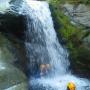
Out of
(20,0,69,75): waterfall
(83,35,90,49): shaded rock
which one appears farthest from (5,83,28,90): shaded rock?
(83,35,90,49): shaded rock

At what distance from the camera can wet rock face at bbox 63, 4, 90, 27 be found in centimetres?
1097

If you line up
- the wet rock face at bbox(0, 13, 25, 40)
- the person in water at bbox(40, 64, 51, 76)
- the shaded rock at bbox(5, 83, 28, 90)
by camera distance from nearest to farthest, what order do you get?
the shaded rock at bbox(5, 83, 28, 90) → the wet rock face at bbox(0, 13, 25, 40) → the person in water at bbox(40, 64, 51, 76)

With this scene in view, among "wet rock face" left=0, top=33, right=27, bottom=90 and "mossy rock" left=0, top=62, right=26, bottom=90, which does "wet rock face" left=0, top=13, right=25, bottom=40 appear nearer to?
"wet rock face" left=0, top=33, right=27, bottom=90

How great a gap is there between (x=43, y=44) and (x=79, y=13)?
1.72 m

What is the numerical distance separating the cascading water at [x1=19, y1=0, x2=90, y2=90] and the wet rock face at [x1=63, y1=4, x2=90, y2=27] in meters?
0.72

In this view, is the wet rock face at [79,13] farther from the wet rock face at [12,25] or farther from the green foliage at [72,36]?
the wet rock face at [12,25]

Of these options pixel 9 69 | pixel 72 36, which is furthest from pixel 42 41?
pixel 9 69

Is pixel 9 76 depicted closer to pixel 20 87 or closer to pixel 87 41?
pixel 20 87

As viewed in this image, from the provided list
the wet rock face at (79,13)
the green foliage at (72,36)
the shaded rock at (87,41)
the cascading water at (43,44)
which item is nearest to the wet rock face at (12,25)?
the cascading water at (43,44)

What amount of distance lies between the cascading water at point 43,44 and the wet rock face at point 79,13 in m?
0.72

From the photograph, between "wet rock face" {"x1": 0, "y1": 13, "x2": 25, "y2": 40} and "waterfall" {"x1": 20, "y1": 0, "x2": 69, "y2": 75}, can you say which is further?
"waterfall" {"x1": 20, "y1": 0, "x2": 69, "y2": 75}

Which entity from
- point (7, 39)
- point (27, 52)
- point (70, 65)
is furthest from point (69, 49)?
point (7, 39)

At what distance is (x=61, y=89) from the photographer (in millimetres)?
9273

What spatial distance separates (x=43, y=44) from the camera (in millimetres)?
10852
